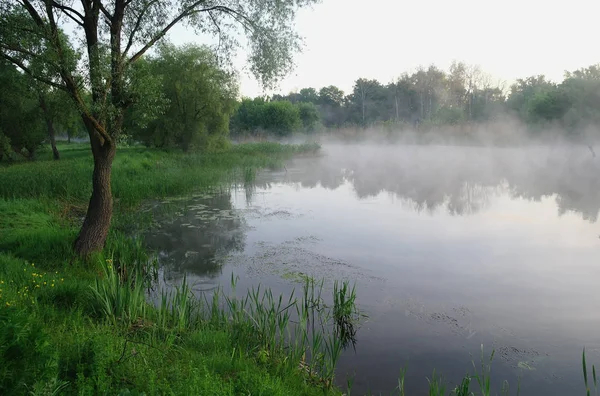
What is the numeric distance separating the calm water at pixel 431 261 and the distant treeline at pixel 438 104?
55.8 feet

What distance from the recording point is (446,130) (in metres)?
47.8

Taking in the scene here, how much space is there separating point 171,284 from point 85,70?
4350mm

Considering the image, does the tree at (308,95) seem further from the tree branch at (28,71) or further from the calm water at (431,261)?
the tree branch at (28,71)

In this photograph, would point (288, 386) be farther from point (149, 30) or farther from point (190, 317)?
point (149, 30)

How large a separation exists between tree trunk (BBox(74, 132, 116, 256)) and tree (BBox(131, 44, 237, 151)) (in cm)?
2118

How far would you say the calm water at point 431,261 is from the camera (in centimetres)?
570

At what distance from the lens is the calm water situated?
18.7 feet

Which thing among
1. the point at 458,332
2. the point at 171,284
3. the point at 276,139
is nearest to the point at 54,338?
the point at 171,284

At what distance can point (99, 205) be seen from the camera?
27.8 feet

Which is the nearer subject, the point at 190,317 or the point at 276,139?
the point at 190,317

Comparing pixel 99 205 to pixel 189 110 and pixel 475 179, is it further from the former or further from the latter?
pixel 189 110

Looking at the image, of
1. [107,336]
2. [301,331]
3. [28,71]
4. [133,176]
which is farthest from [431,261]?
[133,176]

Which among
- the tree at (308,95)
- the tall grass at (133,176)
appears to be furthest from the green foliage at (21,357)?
the tree at (308,95)

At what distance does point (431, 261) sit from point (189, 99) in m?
24.0
